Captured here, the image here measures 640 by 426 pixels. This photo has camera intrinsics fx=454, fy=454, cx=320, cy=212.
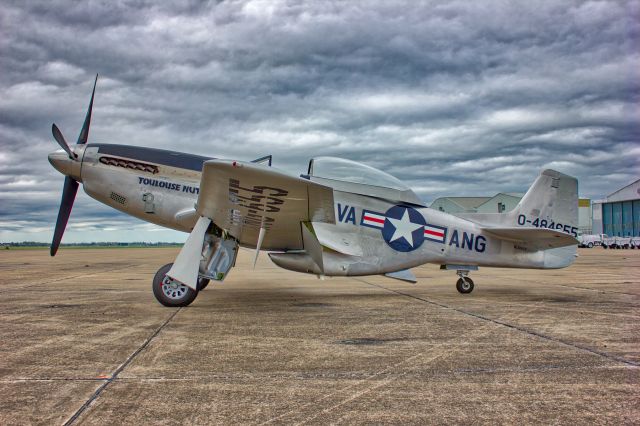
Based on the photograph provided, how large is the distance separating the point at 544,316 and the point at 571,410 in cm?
380

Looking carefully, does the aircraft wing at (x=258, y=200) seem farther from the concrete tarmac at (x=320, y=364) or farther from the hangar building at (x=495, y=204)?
the hangar building at (x=495, y=204)

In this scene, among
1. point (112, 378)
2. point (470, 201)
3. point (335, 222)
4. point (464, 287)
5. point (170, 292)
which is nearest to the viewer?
point (112, 378)

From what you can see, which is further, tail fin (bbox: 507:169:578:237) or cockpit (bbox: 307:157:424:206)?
tail fin (bbox: 507:169:578:237)

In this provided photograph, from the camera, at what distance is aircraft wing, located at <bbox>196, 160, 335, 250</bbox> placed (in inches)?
210

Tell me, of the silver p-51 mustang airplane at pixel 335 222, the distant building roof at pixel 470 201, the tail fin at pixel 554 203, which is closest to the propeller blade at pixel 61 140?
the silver p-51 mustang airplane at pixel 335 222

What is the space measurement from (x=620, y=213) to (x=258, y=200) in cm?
6432

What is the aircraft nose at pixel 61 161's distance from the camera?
7844 millimetres

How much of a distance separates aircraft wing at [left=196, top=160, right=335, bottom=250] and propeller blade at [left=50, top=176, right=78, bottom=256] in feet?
10.5

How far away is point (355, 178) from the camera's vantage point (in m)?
7.85

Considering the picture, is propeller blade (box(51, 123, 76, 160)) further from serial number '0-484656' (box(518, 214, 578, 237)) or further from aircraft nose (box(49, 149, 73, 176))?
serial number '0-484656' (box(518, 214, 578, 237))

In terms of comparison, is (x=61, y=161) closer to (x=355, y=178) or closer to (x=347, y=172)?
(x=347, y=172)

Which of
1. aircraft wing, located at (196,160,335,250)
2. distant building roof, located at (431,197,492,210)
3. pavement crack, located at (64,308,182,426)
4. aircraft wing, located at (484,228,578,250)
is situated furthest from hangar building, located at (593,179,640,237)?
pavement crack, located at (64,308,182,426)

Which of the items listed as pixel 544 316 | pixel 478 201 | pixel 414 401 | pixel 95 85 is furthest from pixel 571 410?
pixel 478 201

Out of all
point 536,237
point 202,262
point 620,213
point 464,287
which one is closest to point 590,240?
point 620,213
